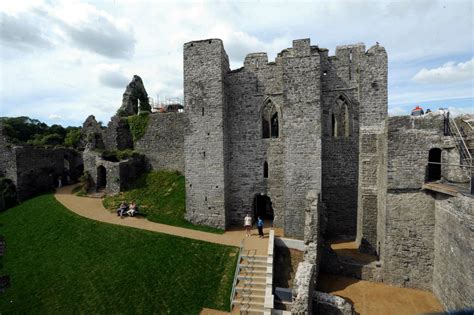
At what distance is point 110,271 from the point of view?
11.5m

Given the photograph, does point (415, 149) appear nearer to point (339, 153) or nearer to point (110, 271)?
point (339, 153)

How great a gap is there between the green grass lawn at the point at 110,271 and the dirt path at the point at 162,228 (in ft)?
2.04

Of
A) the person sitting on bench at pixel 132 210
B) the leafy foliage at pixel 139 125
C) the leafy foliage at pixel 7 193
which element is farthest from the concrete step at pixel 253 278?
the leafy foliage at pixel 7 193

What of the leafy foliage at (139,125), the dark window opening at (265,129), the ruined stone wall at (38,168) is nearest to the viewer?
the dark window opening at (265,129)

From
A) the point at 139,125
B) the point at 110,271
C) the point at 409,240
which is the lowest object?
the point at 110,271

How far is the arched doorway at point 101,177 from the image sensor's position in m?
20.7

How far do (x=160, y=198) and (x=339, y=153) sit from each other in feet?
38.2

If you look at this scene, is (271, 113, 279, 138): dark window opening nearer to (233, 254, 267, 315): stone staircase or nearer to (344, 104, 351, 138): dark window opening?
(344, 104, 351, 138): dark window opening

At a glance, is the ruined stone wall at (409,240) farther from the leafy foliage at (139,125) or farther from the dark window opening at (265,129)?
the leafy foliage at (139,125)

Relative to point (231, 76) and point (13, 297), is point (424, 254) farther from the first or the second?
point (13, 297)

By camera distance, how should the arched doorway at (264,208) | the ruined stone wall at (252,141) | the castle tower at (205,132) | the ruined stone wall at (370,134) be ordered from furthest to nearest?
the arched doorway at (264,208) → the ruined stone wall at (252,141) → the castle tower at (205,132) → the ruined stone wall at (370,134)

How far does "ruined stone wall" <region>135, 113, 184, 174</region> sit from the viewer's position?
20.3 metres

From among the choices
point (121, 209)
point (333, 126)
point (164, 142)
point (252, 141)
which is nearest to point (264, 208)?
point (252, 141)

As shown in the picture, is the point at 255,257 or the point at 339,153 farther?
the point at 339,153
